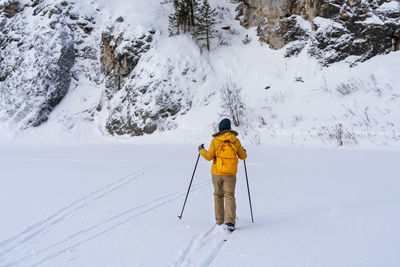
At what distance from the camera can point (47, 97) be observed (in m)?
20.8

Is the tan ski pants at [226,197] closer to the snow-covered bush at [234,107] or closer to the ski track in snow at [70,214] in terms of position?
the ski track in snow at [70,214]

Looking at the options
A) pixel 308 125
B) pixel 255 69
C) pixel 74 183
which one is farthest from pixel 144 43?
pixel 74 183

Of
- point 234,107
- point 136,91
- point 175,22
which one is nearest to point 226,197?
point 234,107

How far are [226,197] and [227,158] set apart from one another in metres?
0.58

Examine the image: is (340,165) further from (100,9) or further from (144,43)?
(100,9)

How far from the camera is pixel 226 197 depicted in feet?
11.8

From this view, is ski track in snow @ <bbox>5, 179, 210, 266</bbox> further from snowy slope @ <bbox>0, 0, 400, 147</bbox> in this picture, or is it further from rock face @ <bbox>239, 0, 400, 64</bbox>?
rock face @ <bbox>239, 0, 400, 64</bbox>

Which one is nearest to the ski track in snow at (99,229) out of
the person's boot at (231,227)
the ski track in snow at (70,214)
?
the ski track in snow at (70,214)

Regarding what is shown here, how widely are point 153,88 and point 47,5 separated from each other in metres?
14.9

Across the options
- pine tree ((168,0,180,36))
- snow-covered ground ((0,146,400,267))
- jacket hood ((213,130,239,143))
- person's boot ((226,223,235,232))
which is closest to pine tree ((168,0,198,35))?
pine tree ((168,0,180,36))

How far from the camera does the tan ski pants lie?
11.5 feet

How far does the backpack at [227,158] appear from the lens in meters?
3.55

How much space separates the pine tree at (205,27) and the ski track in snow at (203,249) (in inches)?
762

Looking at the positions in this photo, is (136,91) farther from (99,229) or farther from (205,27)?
(99,229)
